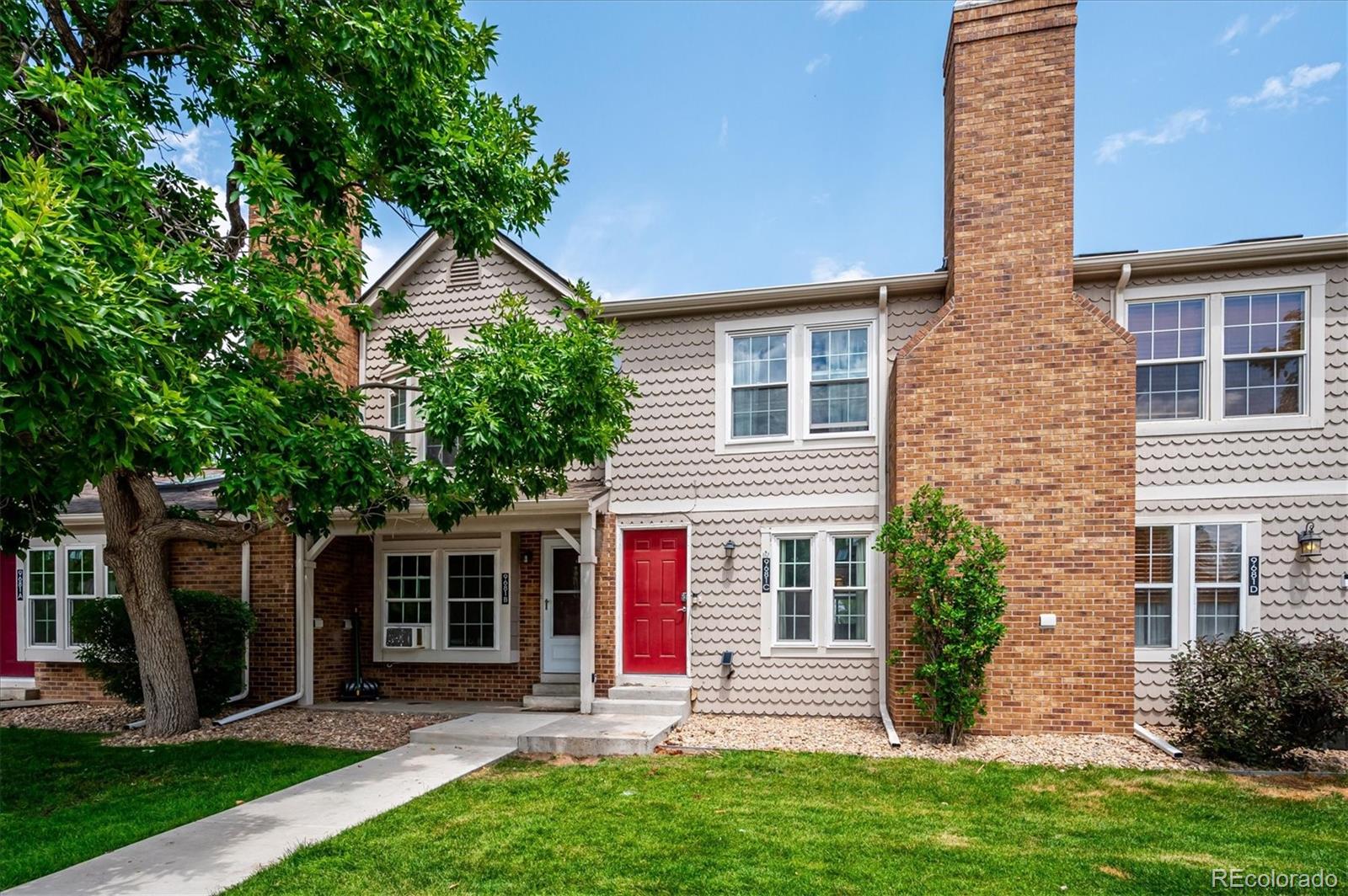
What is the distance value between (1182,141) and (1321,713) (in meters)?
7.70

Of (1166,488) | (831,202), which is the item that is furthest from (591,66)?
(1166,488)

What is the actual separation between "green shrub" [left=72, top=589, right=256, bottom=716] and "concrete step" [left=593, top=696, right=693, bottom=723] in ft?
16.2

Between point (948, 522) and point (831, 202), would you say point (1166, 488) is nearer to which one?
point (948, 522)

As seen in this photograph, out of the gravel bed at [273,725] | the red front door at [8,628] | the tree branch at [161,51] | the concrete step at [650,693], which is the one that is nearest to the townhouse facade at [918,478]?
the concrete step at [650,693]

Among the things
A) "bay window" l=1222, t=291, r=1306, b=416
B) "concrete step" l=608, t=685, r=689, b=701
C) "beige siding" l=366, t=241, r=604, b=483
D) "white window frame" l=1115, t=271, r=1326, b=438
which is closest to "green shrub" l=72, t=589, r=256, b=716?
"beige siding" l=366, t=241, r=604, b=483

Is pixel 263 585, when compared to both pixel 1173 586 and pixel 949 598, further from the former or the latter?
pixel 1173 586

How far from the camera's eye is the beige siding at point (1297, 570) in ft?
28.7

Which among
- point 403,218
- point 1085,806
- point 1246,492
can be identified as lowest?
point 1085,806

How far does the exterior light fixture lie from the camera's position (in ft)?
28.4

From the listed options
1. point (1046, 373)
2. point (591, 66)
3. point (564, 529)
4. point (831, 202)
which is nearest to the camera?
point (1046, 373)

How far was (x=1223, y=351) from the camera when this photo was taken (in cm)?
908

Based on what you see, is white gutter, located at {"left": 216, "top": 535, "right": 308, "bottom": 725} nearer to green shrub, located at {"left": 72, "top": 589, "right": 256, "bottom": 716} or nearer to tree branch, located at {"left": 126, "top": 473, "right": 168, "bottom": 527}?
green shrub, located at {"left": 72, "top": 589, "right": 256, "bottom": 716}

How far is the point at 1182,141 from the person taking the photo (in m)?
10.7

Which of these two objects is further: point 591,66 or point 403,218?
point 591,66
